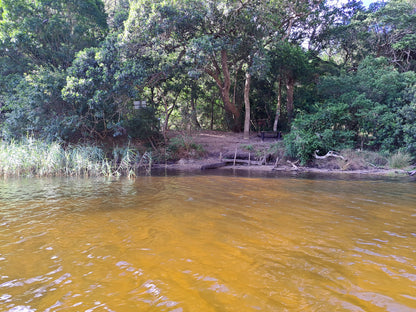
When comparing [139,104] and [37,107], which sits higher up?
[139,104]

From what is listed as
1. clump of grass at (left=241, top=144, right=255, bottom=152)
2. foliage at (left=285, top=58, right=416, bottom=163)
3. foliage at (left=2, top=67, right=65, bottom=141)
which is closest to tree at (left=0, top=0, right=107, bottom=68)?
foliage at (left=2, top=67, right=65, bottom=141)

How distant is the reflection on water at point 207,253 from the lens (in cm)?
279

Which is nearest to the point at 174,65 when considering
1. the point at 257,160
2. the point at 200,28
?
the point at 200,28

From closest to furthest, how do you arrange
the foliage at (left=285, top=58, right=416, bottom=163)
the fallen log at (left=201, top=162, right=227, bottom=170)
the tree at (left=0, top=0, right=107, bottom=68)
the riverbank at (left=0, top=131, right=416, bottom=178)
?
the riverbank at (left=0, top=131, right=416, bottom=178) < the foliage at (left=285, top=58, right=416, bottom=163) < the fallen log at (left=201, top=162, right=227, bottom=170) < the tree at (left=0, top=0, right=107, bottom=68)

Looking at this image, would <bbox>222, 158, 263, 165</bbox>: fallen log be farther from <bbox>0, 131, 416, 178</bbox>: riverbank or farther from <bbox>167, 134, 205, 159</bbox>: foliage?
<bbox>167, 134, 205, 159</bbox>: foliage

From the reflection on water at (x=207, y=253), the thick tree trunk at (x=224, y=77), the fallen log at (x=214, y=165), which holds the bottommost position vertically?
the reflection on water at (x=207, y=253)

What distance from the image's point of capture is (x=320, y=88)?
17.0 meters

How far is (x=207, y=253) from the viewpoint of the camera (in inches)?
152

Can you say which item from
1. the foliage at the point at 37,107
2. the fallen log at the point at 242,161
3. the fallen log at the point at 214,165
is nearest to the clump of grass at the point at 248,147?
the fallen log at the point at 242,161

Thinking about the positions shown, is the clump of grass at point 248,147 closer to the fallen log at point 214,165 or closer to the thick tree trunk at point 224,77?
the fallen log at point 214,165

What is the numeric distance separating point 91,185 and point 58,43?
11.6 m

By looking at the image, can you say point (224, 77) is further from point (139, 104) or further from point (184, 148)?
point (139, 104)

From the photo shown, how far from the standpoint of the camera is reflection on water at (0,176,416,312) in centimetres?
279

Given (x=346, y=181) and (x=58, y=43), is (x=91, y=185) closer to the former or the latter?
(x=346, y=181)
